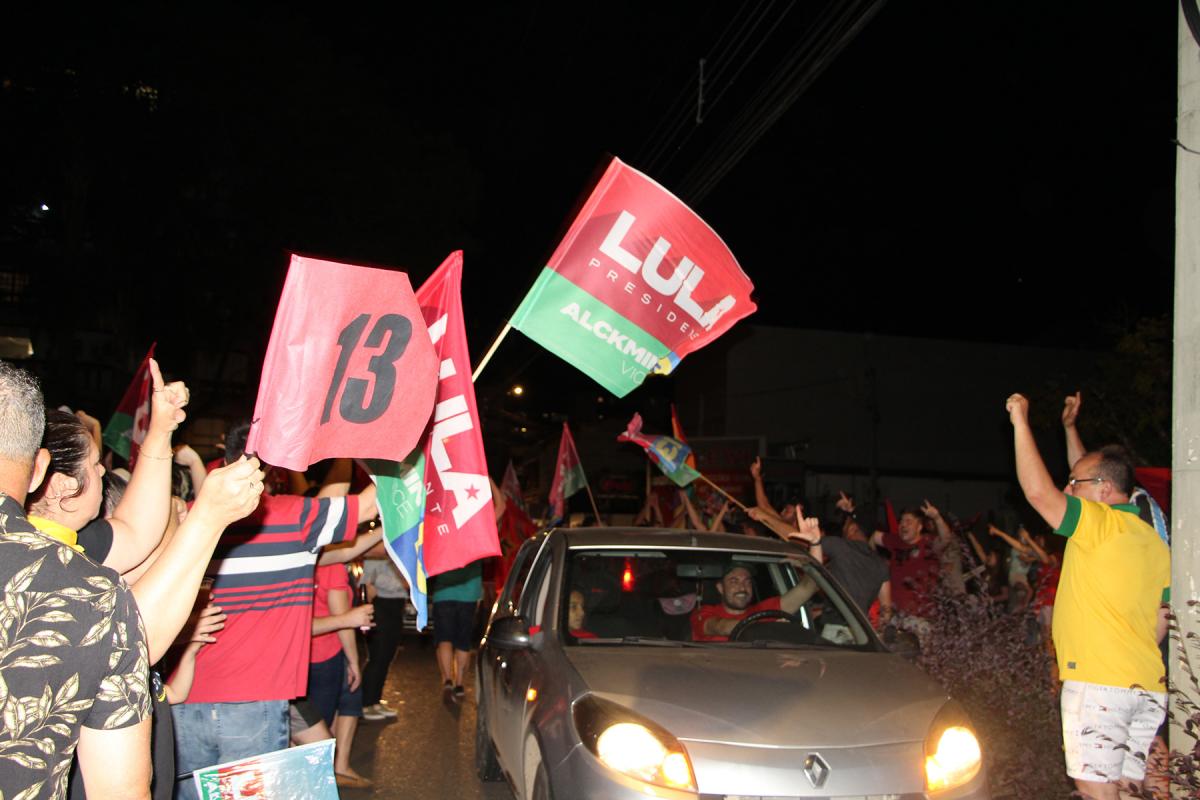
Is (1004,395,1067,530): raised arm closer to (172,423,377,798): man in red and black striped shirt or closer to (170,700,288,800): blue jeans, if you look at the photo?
(172,423,377,798): man in red and black striped shirt

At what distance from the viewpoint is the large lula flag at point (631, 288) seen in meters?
5.51

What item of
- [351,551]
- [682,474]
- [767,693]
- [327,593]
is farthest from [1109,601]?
[682,474]

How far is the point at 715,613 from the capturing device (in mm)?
6320

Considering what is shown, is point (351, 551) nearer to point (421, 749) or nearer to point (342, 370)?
point (342, 370)

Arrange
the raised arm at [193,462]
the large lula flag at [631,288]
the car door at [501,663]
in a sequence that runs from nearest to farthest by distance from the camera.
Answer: the raised arm at [193,462] → the large lula flag at [631,288] → the car door at [501,663]

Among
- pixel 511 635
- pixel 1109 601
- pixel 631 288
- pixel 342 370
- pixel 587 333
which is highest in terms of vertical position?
pixel 631 288

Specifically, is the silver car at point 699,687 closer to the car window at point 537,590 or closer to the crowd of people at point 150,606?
the car window at point 537,590

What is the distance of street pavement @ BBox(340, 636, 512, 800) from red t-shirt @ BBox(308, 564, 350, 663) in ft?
3.87

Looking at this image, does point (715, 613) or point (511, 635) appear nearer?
point (511, 635)

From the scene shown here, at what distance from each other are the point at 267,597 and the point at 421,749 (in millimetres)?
4133

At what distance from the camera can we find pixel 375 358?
3.80 metres

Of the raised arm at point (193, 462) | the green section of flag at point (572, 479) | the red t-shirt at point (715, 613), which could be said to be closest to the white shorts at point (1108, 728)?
the red t-shirt at point (715, 613)

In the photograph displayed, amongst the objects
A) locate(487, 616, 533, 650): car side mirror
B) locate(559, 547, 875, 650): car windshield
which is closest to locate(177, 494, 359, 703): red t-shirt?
locate(487, 616, 533, 650): car side mirror

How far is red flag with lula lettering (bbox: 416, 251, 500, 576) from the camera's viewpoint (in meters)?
4.69
